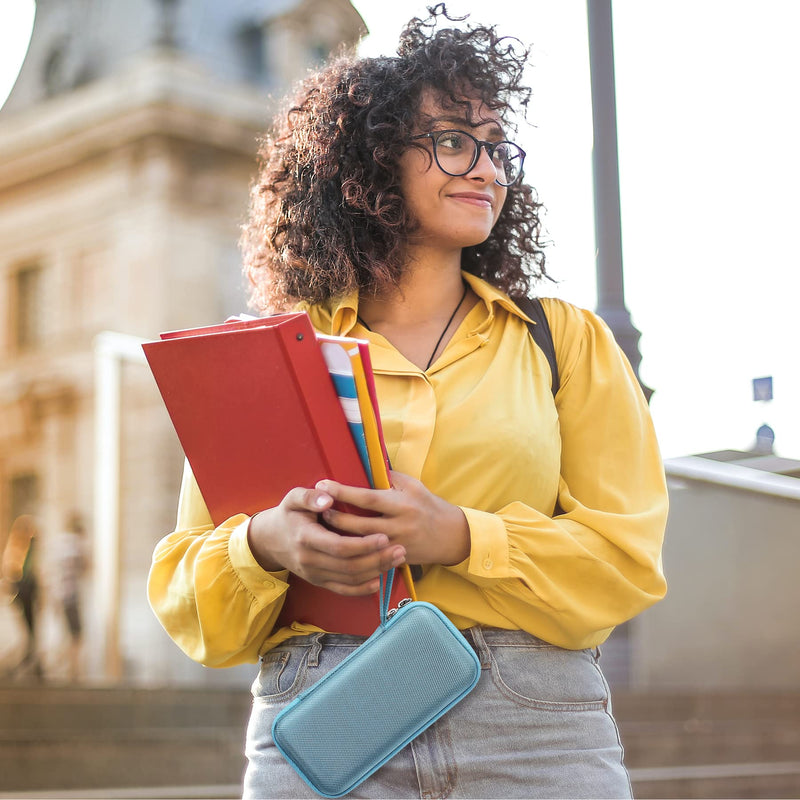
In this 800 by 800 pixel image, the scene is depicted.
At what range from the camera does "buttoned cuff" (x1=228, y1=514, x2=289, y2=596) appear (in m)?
1.80

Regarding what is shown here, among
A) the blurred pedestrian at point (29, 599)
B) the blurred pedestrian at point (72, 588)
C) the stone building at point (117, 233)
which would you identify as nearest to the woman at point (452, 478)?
the blurred pedestrian at point (29, 599)

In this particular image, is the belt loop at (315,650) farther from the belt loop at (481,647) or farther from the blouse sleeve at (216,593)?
the belt loop at (481,647)

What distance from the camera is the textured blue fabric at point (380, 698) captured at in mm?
1718

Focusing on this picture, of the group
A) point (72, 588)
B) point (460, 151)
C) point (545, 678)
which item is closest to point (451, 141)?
point (460, 151)

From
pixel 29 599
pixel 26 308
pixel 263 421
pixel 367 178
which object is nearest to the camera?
pixel 263 421

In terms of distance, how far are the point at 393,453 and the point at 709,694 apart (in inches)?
303

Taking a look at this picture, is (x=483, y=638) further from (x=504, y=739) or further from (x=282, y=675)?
(x=282, y=675)

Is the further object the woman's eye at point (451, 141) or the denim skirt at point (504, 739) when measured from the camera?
the woman's eye at point (451, 141)

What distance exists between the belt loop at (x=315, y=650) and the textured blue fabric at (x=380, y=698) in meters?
0.10

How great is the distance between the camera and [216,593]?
184cm

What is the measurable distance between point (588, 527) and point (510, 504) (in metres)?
0.13

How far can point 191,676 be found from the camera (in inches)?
516

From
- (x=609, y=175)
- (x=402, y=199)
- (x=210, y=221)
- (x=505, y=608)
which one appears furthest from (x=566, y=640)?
(x=210, y=221)

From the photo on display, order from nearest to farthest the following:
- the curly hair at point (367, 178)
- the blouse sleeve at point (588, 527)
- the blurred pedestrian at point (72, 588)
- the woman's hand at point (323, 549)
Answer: the woman's hand at point (323, 549) < the blouse sleeve at point (588, 527) < the curly hair at point (367, 178) < the blurred pedestrian at point (72, 588)
